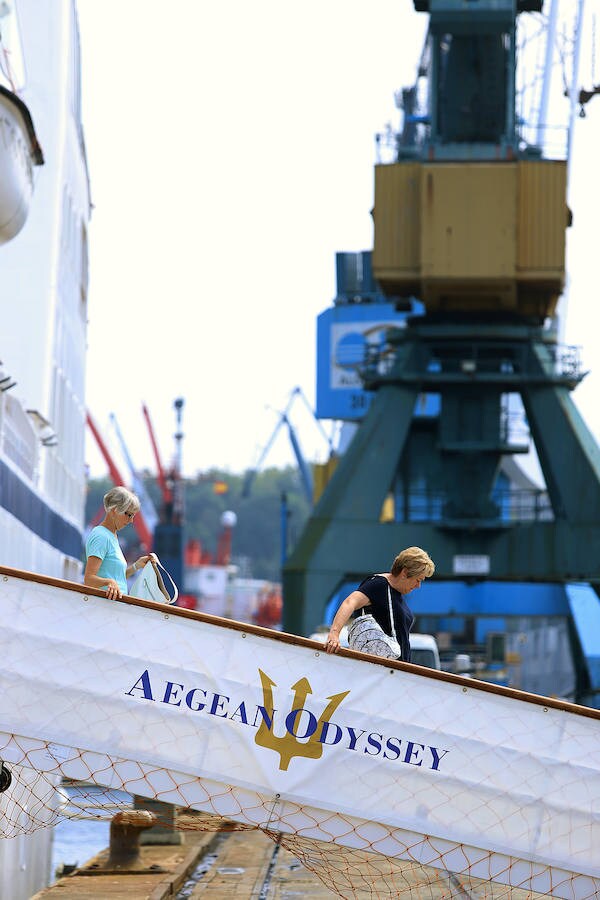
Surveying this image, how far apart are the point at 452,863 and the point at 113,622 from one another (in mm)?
2304

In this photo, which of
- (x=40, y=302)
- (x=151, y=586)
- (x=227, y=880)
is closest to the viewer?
(x=151, y=586)

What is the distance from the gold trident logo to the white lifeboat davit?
542 centimetres

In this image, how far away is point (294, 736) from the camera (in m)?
8.65

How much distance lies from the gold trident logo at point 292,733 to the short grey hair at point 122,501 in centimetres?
114

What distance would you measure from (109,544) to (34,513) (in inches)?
382

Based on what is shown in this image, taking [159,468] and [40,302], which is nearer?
[40,302]

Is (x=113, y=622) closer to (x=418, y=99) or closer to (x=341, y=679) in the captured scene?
(x=341, y=679)

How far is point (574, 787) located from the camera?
8781 mm

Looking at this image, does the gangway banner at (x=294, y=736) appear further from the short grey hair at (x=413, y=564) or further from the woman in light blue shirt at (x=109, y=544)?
the short grey hair at (x=413, y=564)

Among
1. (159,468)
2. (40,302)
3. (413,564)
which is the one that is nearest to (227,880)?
(413,564)

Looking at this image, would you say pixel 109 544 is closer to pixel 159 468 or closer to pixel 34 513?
pixel 34 513

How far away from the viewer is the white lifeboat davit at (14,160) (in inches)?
480

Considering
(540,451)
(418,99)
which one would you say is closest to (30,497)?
(540,451)

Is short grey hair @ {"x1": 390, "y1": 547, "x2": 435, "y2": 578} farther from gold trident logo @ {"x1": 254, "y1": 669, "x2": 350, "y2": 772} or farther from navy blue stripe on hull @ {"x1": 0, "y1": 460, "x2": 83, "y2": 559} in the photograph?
navy blue stripe on hull @ {"x1": 0, "y1": 460, "x2": 83, "y2": 559}
